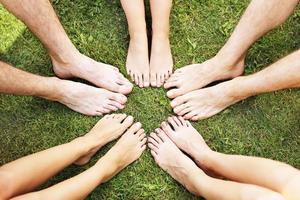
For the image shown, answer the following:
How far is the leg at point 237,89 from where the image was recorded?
2.32m

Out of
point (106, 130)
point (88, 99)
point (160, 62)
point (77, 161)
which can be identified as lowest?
point (77, 161)

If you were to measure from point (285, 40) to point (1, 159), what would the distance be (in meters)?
1.67

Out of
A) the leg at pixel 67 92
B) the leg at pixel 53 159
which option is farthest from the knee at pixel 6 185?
the leg at pixel 67 92

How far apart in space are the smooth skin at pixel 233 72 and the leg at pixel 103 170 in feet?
0.88

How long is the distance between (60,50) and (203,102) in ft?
2.56

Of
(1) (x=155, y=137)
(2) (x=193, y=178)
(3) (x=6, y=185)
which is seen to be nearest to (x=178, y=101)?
(1) (x=155, y=137)

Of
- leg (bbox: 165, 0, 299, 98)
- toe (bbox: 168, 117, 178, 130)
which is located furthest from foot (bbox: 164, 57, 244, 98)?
toe (bbox: 168, 117, 178, 130)

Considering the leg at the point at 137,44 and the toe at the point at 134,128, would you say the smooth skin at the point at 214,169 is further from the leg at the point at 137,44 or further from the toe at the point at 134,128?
the leg at the point at 137,44

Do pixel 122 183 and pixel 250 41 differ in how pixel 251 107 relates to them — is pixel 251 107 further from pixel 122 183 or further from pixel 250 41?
pixel 122 183

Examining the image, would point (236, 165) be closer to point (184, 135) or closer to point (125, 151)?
point (184, 135)

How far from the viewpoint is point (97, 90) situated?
269 cm

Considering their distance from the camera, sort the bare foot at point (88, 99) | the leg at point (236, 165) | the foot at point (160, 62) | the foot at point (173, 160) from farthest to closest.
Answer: the foot at point (160, 62)
the bare foot at point (88, 99)
the foot at point (173, 160)
the leg at point (236, 165)

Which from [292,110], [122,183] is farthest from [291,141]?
[122,183]

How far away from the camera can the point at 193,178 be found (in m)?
2.49
